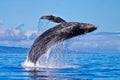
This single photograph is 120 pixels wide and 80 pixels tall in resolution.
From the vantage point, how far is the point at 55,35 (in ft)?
103

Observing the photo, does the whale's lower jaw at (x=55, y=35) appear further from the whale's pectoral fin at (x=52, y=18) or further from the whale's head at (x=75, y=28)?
the whale's pectoral fin at (x=52, y=18)

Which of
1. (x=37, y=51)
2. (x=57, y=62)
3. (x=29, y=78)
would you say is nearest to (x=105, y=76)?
(x=29, y=78)

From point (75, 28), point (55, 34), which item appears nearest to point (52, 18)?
point (55, 34)

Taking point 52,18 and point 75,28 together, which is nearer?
point 52,18

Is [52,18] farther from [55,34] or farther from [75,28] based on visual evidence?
[75,28]

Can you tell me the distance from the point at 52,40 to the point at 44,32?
2.56ft

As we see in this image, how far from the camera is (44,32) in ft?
105

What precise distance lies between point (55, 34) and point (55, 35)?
92 mm

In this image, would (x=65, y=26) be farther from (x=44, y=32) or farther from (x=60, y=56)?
(x=60, y=56)

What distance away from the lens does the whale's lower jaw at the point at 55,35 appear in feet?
100

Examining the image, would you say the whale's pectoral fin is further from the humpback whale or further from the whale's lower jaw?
the whale's lower jaw

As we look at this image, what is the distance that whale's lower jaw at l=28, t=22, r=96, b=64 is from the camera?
30.6 metres

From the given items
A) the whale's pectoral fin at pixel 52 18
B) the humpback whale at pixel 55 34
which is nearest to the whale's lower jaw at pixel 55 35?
the humpback whale at pixel 55 34

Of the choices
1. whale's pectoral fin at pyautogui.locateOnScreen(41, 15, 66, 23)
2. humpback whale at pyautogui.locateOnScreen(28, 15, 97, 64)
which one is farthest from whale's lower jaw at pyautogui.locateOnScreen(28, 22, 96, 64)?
whale's pectoral fin at pyautogui.locateOnScreen(41, 15, 66, 23)
